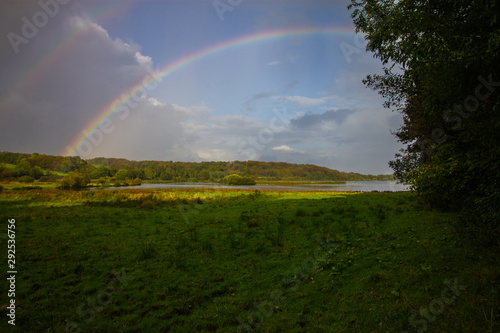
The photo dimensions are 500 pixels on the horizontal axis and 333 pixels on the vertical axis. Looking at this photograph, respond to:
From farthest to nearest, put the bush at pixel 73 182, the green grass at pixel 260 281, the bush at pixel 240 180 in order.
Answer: the bush at pixel 240 180
the bush at pixel 73 182
the green grass at pixel 260 281

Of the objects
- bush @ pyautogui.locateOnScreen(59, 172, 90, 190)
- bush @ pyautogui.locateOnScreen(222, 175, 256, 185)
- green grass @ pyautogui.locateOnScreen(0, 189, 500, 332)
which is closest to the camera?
green grass @ pyautogui.locateOnScreen(0, 189, 500, 332)

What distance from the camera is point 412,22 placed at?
5.77 meters

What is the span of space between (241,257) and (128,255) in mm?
4137

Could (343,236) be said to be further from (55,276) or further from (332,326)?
(55,276)

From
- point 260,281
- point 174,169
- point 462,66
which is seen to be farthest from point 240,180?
point 462,66

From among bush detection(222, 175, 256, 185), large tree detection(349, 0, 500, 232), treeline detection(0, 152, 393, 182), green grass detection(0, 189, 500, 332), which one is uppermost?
treeline detection(0, 152, 393, 182)

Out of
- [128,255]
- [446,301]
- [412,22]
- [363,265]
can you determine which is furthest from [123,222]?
[412,22]

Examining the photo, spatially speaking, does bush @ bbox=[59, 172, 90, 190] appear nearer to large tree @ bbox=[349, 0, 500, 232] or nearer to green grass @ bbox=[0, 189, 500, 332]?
green grass @ bbox=[0, 189, 500, 332]

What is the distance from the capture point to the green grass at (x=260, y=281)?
411cm

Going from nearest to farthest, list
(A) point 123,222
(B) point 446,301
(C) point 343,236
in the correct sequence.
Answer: (B) point 446,301 < (C) point 343,236 < (A) point 123,222

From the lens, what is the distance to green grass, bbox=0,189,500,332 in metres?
4.11

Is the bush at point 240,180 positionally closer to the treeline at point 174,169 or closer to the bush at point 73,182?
the treeline at point 174,169

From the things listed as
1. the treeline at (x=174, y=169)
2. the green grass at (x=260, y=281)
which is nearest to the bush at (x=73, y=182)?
the treeline at (x=174, y=169)

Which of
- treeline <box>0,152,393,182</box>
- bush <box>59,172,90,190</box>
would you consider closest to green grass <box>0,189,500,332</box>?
bush <box>59,172,90,190</box>
